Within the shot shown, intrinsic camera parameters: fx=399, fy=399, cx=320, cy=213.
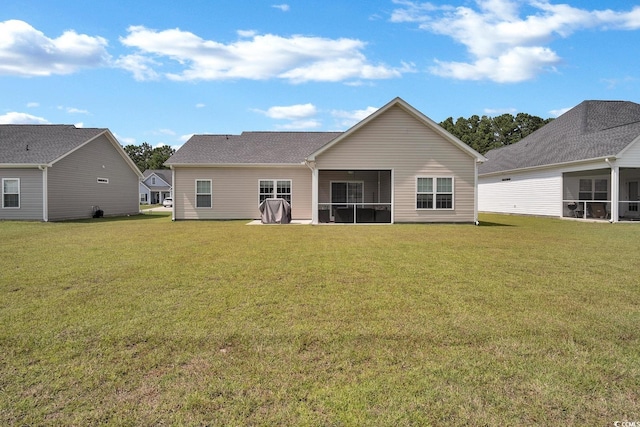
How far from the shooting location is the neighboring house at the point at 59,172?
2080cm

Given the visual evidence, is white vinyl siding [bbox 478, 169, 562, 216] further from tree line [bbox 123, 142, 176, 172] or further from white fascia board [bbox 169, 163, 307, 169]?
tree line [bbox 123, 142, 176, 172]

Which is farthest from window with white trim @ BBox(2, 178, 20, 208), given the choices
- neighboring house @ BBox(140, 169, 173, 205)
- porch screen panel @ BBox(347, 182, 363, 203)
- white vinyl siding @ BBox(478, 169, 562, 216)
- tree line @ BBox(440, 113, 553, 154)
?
tree line @ BBox(440, 113, 553, 154)

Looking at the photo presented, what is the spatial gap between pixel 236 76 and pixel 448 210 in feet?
37.5

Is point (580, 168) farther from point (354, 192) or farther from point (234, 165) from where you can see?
point (234, 165)

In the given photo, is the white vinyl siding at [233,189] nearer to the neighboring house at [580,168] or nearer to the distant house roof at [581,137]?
the neighboring house at [580,168]

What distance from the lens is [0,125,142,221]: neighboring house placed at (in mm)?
20797

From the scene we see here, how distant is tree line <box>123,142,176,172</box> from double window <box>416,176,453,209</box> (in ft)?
264

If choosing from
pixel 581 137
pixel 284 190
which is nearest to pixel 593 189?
pixel 581 137

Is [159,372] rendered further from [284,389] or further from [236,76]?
[236,76]

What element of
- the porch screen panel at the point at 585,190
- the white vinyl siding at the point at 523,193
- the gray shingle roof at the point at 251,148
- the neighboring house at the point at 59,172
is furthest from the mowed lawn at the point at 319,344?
the porch screen panel at the point at 585,190

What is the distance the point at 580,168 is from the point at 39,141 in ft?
97.2

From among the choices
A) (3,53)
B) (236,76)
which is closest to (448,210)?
A: (236,76)

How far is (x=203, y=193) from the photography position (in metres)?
21.8

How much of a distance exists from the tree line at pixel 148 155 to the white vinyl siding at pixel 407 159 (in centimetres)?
7890
